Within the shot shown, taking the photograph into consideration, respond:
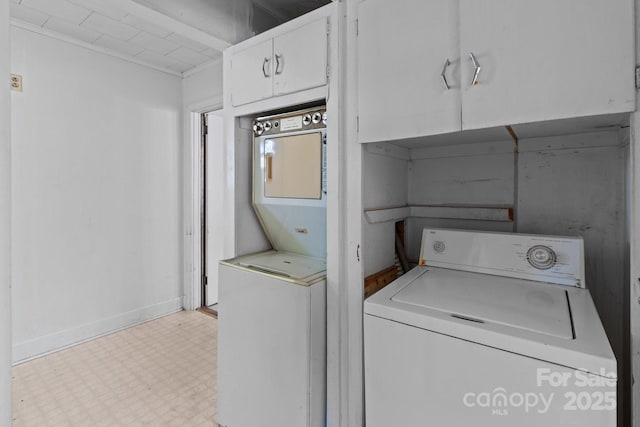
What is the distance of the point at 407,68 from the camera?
4.22 feet

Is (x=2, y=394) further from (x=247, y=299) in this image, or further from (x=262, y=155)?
(x=262, y=155)

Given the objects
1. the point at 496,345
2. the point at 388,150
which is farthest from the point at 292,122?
the point at 496,345

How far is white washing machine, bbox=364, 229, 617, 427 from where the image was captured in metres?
0.86

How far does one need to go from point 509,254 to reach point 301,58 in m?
1.37

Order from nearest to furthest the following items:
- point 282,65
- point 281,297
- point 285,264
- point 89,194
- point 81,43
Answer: point 281,297 < point 282,65 < point 285,264 < point 81,43 < point 89,194

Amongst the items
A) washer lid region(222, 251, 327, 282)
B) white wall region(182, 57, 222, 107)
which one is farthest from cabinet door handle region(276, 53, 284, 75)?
white wall region(182, 57, 222, 107)

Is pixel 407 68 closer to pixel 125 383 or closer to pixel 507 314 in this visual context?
pixel 507 314

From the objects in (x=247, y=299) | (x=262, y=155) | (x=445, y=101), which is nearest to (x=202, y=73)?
(x=262, y=155)

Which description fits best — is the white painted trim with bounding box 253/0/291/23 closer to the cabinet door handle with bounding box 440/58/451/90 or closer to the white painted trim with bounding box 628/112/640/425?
the cabinet door handle with bounding box 440/58/451/90

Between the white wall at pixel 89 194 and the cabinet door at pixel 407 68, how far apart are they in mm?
2559

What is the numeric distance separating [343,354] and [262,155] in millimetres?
1194

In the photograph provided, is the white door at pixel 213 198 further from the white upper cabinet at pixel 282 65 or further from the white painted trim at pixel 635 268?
the white painted trim at pixel 635 268

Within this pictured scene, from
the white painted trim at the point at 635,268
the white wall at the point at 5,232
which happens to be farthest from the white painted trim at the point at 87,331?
the white painted trim at the point at 635,268

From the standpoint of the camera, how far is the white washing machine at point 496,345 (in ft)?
2.84
